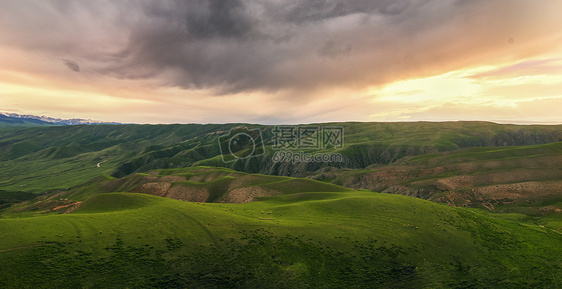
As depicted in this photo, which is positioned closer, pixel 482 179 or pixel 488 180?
pixel 488 180

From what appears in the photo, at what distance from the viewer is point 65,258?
94.0ft

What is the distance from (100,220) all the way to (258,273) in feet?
94.3

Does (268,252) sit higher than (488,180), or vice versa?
(268,252)

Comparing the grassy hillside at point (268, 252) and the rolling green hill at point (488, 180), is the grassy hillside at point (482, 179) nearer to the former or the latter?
the rolling green hill at point (488, 180)

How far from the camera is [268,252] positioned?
36.3m

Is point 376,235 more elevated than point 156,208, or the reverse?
point 156,208

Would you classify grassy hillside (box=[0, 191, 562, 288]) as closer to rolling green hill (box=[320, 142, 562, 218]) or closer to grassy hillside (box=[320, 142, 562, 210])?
rolling green hill (box=[320, 142, 562, 218])

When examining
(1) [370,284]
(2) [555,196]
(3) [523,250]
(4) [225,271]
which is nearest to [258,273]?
(4) [225,271]

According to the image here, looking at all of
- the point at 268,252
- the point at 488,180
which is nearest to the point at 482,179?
the point at 488,180

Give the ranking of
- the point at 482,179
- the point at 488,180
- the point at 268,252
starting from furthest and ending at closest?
1. the point at 482,179
2. the point at 488,180
3. the point at 268,252

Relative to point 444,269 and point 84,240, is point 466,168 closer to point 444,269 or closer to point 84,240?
point 444,269

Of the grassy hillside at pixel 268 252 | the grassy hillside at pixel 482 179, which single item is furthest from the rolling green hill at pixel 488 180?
the grassy hillside at pixel 268 252

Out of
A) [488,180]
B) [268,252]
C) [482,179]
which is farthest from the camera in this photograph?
[482,179]

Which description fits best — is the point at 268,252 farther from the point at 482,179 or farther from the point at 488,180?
the point at 482,179
